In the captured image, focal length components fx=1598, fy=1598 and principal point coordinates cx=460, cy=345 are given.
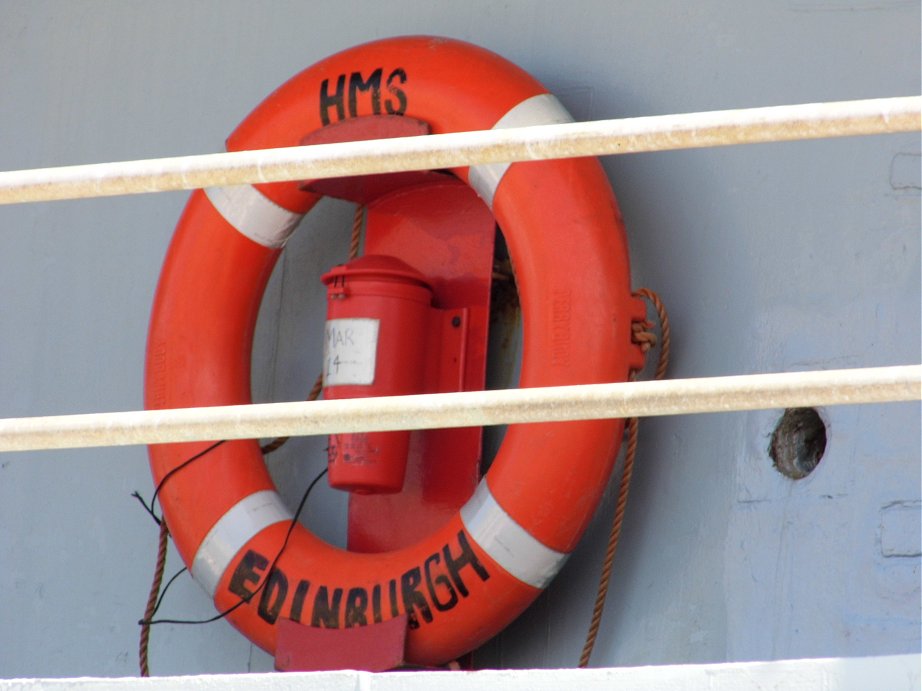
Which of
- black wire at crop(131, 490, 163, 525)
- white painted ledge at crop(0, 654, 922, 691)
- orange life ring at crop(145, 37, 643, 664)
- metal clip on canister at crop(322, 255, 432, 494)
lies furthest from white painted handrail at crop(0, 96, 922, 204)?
black wire at crop(131, 490, 163, 525)

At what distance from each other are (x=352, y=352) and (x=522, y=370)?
265 mm

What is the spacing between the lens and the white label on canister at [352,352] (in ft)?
7.27

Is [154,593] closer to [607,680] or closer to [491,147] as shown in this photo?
[607,680]

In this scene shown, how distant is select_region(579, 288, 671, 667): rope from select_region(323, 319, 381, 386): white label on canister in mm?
365

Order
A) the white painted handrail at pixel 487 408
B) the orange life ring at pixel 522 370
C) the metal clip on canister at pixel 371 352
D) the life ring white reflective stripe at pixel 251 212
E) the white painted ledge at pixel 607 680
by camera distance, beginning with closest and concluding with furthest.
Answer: the white painted handrail at pixel 487 408 < the white painted ledge at pixel 607 680 < the orange life ring at pixel 522 370 < the metal clip on canister at pixel 371 352 < the life ring white reflective stripe at pixel 251 212

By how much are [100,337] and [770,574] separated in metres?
1.21

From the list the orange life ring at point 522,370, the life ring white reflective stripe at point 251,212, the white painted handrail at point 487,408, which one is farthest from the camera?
the life ring white reflective stripe at point 251,212

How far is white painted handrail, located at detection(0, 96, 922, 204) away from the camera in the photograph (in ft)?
3.86

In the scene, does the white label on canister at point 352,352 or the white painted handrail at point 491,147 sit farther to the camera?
the white label on canister at point 352,352

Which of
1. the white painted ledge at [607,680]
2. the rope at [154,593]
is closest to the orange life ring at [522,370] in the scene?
the rope at [154,593]

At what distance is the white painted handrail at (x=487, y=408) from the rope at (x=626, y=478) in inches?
35.2

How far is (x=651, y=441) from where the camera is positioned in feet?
7.23

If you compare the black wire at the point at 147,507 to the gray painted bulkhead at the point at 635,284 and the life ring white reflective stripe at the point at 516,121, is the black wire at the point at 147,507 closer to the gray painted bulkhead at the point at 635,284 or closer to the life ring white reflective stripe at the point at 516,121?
the gray painted bulkhead at the point at 635,284

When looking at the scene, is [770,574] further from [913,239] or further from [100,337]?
[100,337]
